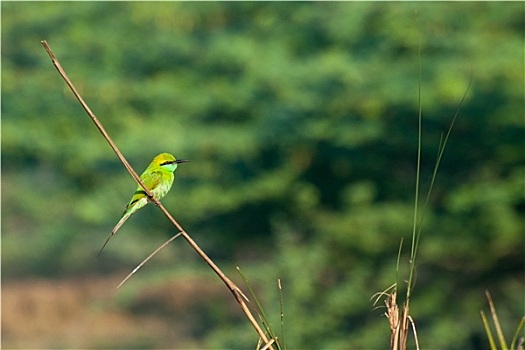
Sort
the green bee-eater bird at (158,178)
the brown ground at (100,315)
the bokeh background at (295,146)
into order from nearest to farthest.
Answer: the green bee-eater bird at (158,178), the bokeh background at (295,146), the brown ground at (100,315)

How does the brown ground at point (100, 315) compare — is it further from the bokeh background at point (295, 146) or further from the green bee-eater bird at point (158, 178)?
the green bee-eater bird at point (158, 178)

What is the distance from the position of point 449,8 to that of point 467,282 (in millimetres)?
2099

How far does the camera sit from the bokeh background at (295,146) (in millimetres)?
7664

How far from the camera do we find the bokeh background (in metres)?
7.66

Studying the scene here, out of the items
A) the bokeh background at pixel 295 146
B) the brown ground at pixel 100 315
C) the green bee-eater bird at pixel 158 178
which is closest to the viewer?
the green bee-eater bird at pixel 158 178

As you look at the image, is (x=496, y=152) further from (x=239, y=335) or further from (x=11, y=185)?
(x=11, y=185)

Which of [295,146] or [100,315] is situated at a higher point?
[100,315]

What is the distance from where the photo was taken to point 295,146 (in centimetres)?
866

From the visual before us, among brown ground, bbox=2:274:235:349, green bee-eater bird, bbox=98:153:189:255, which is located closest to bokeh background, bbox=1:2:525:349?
brown ground, bbox=2:274:235:349

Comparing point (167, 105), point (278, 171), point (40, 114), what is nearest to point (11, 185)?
point (40, 114)

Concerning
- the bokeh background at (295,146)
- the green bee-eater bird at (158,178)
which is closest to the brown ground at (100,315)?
the bokeh background at (295,146)

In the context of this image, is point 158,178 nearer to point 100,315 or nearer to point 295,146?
point 295,146

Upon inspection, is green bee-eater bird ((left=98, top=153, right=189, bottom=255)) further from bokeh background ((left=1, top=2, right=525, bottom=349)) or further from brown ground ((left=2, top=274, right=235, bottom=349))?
brown ground ((left=2, top=274, right=235, bottom=349))

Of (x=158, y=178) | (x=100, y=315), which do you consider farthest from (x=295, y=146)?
(x=158, y=178)
